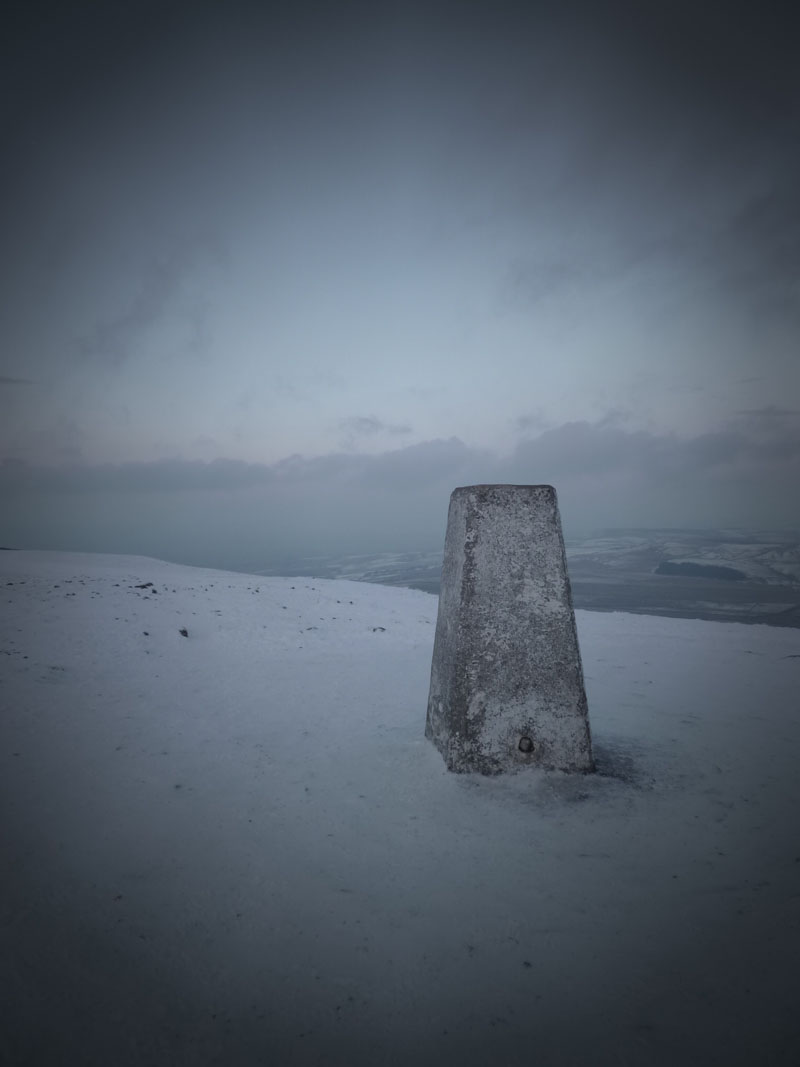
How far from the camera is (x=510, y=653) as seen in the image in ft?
12.7

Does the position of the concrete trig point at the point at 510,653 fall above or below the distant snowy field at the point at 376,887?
above

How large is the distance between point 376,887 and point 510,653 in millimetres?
1859

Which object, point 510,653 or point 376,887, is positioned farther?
point 510,653

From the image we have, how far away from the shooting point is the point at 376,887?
268 centimetres

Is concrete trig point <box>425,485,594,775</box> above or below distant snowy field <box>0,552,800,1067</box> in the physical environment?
above

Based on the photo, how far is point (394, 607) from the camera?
12.9m

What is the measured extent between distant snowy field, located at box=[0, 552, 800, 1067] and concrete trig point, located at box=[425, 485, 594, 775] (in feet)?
0.84

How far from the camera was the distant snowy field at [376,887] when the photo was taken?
1.88m

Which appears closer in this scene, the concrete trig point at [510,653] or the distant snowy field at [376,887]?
the distant snowy field at [376,887]

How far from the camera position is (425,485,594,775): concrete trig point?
385 cm

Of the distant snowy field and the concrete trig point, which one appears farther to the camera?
the concrete trig point

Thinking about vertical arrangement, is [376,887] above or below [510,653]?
below

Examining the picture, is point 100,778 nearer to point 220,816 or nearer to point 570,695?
point 220,816

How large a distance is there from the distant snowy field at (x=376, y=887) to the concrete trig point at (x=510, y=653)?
256 millimetres
